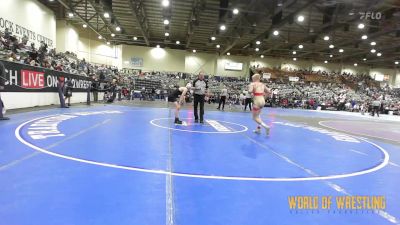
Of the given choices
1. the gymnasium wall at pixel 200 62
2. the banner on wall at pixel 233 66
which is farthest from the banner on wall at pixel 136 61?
the banner on wall at pixel 233 66

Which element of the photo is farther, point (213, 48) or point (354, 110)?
point (213, 48)

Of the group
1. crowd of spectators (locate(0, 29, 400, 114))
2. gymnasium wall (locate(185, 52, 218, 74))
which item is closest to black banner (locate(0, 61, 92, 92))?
crowd of spectators (locate(0, 29, 400, 114))

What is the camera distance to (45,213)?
2.59 m

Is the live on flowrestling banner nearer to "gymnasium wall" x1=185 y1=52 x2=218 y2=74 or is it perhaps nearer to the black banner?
the black banner

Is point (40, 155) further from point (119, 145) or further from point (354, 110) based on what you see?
point (354, 110)

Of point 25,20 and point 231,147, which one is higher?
point 25,20

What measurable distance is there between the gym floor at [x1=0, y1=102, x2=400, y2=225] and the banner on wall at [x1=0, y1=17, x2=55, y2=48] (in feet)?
52.9

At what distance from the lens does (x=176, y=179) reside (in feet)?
12.3

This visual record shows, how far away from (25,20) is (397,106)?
119ft

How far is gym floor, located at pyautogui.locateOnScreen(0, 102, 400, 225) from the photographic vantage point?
8.99 feet

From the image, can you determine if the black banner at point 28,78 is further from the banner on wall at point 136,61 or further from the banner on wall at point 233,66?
the banner on wall at point 233,66

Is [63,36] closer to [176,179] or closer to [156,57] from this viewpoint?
[156,57]

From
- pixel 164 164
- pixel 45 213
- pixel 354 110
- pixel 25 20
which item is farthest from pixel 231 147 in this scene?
pixel 354 110

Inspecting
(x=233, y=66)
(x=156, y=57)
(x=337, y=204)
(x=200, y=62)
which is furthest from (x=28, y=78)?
(x=233, y=66)
